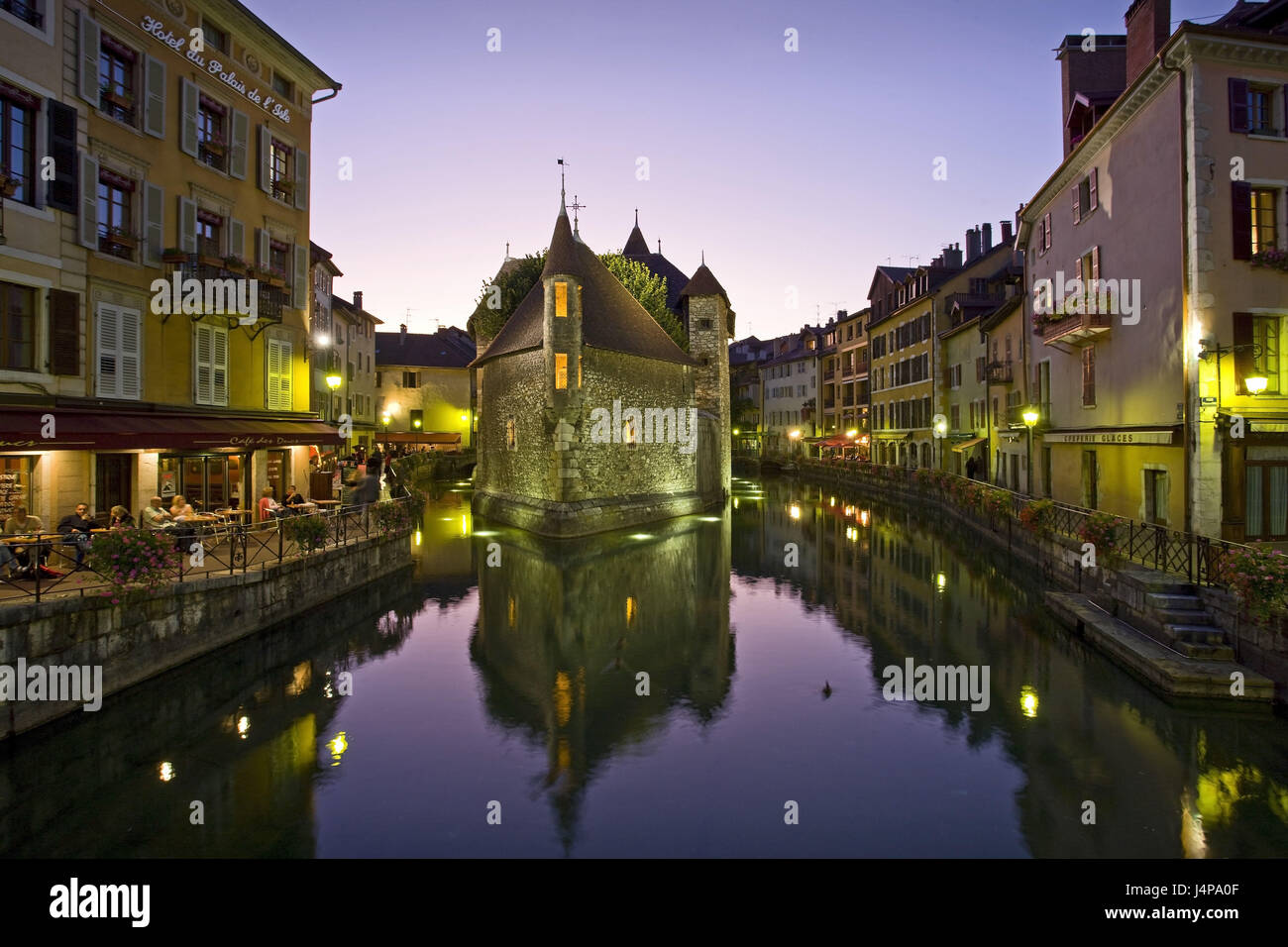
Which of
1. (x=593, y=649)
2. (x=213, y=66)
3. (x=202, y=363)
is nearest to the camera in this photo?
(x=593, y=649)

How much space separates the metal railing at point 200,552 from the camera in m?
9.52

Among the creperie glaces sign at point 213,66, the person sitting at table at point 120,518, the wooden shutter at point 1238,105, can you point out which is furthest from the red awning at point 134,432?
the wooden shutter at point 1238,105

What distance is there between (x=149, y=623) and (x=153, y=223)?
361 inches

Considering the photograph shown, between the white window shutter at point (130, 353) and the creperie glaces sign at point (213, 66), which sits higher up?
the creperie glaces sign at point (213, 66)

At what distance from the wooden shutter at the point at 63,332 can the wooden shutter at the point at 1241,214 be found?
20977 mm

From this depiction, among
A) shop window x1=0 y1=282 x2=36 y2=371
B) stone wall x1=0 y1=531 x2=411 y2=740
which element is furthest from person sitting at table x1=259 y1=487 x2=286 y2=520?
shop window x1=0 y1=282 x2=36 y2=371

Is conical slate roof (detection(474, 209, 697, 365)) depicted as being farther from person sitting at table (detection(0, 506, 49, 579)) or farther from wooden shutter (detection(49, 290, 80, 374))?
person sitting at table (detection(0, 506, 49, 579))

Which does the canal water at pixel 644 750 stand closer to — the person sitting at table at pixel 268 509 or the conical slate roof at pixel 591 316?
the person sitting at table at pixel 268 509

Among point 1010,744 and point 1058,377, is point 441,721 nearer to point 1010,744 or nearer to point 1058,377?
point 1010,744

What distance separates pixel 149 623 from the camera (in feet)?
34.1

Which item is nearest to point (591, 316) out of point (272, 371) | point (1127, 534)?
point (272, 371)

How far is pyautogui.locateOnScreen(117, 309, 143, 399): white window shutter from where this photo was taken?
14.6 m

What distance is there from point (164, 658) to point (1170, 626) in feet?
46.4

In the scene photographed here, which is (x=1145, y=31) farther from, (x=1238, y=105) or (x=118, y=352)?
(x=118, y=352)
